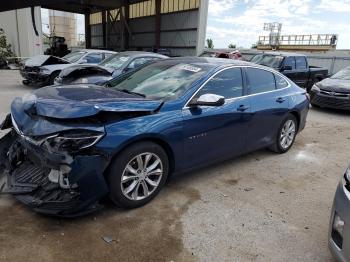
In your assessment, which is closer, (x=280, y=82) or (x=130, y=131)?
(x=130, y=131)

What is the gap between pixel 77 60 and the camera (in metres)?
11.9

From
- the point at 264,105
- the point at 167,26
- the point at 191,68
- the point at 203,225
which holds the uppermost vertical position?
the point at 167,26

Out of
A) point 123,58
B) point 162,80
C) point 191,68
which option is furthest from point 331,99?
point 162,80

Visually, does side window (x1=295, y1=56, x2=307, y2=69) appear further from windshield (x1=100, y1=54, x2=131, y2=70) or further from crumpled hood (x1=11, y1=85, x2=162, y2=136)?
crumpled hood (x1=11, y1=85, x2=162, y2=136)

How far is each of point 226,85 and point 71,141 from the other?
2.20 m

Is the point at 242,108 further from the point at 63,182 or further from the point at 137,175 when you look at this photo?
the point at 63,182

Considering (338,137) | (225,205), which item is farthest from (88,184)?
(338,137)

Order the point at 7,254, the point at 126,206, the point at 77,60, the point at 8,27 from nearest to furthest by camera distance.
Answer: the point at 7,254, the point at 126,206, the point at 77,60, the point at 8,27

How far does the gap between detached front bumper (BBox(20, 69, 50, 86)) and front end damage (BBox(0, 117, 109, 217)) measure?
26.4ft

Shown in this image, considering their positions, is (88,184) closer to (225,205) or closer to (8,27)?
(225,205)

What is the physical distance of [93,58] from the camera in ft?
39.9

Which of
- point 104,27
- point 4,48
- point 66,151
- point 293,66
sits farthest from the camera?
point 104,27

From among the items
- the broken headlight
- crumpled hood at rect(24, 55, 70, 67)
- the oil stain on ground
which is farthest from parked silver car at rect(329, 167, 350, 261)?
crumpled hood at rect(24, 55, 70, 67)

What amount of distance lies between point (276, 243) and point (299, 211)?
77cm
